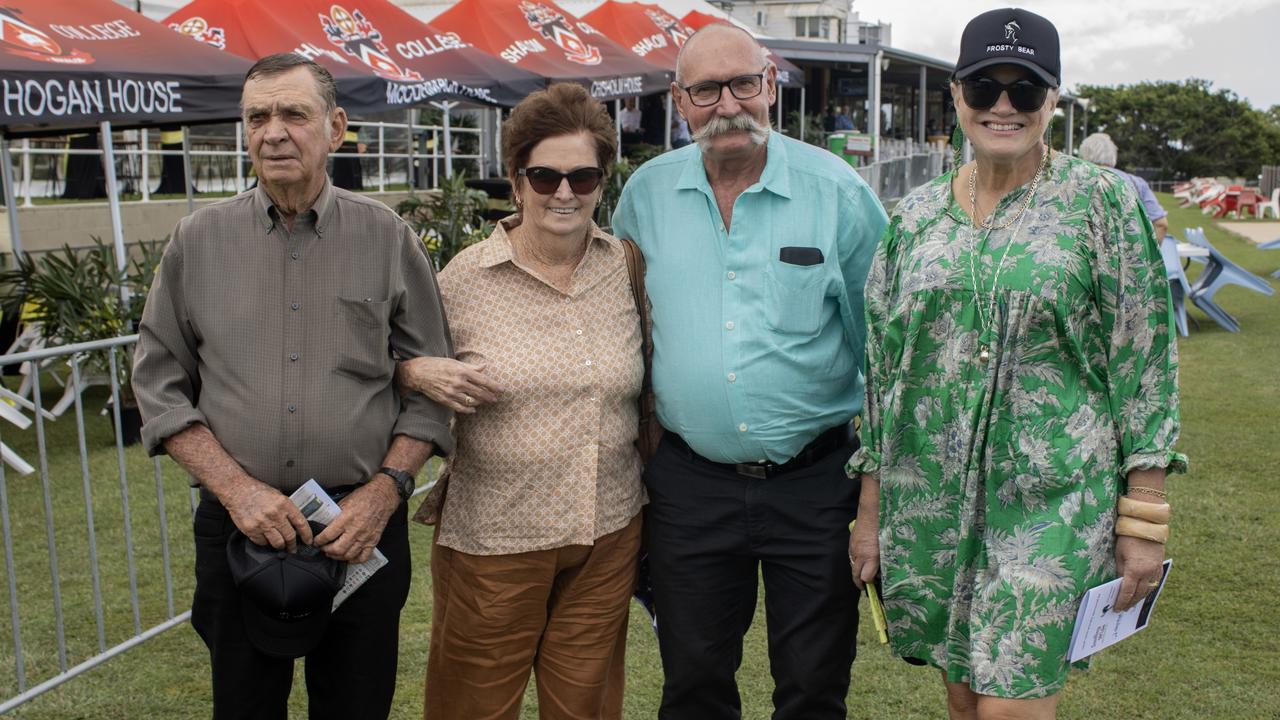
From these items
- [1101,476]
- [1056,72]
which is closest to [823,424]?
[1101,476]

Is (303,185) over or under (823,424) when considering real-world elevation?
over

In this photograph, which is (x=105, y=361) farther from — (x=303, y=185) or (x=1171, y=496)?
(x=1171, y=496)

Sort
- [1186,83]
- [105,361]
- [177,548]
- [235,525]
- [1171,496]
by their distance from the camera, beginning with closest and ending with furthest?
[235,525], [177,548], [1171,496], [105,361], [1186,83]

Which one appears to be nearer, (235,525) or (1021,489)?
(1021,489)

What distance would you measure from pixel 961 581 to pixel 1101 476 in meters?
0.41

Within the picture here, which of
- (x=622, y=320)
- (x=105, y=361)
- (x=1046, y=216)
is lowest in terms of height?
(x=105, y=361)

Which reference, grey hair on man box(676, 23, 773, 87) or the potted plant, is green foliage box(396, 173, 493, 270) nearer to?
the potted plant

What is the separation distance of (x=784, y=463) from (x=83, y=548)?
4.35m

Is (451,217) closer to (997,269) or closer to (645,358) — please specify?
(645,358)

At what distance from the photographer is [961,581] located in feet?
9.11

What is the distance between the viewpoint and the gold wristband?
103 inches

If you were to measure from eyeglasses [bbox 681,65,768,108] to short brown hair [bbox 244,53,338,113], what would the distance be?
0.96 m

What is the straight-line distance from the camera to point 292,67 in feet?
9.35

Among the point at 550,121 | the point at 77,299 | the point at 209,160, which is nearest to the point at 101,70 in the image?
the point at 77,299
